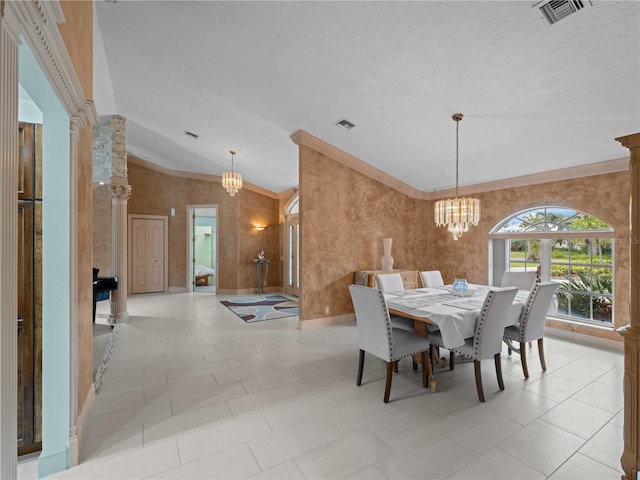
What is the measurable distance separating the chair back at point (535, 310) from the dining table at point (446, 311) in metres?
0.11

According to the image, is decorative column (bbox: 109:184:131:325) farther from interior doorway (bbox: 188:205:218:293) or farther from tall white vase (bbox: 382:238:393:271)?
tall white vase (bbox: 382:238:393:271)

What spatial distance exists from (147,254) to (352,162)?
6.13 metres

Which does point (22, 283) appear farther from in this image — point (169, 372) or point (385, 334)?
point (385, 334)

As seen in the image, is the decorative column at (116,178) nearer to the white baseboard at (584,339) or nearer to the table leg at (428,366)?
the table leg at (428,366)

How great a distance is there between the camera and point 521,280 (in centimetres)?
412

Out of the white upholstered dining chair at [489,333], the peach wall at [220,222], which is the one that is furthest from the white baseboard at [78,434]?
the peach wall at [220,222]

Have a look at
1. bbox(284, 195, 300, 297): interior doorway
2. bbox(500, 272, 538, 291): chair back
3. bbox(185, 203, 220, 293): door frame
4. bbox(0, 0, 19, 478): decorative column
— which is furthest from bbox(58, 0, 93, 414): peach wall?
bbox(185, 203, 220, 293): door frame

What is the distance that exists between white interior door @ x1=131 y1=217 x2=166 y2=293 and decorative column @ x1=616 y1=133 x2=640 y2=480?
890 cm

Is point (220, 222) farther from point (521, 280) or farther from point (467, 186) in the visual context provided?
point (521, 280)

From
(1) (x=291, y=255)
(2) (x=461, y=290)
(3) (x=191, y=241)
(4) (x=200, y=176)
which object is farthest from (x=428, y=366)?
(4) (x=200, y=176)

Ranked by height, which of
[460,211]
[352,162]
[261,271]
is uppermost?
[352,162]

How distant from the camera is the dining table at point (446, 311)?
2.57 meters

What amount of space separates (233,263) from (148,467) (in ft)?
22.1

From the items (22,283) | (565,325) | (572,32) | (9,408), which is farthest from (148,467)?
(565,325)
